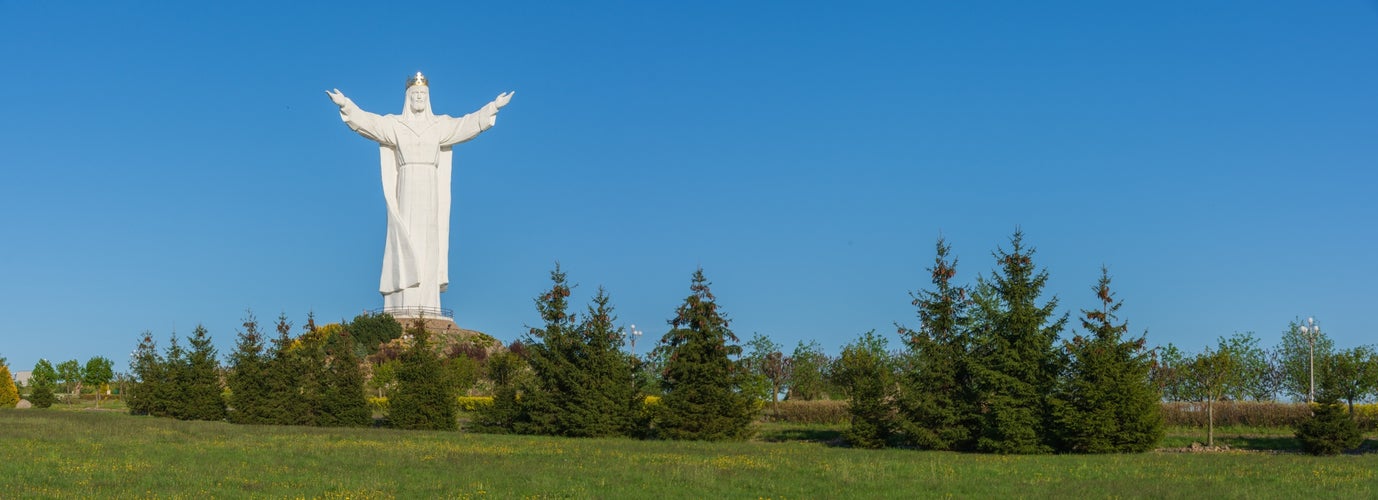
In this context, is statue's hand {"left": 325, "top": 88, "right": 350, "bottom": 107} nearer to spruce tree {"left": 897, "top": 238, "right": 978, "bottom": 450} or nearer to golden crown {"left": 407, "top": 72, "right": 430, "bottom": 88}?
golden crown {"left": 407, "top": 72, "right": 430, "bottom": 88}

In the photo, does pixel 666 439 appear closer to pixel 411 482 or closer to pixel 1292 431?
pixel 411 482

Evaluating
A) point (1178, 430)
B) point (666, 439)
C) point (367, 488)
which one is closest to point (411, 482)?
point (367, 488)

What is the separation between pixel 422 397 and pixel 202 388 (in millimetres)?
12440

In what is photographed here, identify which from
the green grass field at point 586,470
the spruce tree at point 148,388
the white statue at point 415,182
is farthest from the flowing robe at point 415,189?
the green grass field at point 586,470

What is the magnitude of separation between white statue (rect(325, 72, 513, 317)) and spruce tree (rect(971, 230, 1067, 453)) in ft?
128

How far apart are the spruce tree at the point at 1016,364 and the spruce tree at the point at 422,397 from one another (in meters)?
17.7

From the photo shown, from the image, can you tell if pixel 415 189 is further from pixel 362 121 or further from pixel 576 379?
pixel 576 379

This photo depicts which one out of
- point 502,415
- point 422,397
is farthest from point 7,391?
point 502,415

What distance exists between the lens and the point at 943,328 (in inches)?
1378

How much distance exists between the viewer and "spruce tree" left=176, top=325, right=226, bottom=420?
48.0 m

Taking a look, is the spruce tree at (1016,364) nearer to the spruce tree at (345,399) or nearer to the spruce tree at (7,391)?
the spruce tree at (345,399)

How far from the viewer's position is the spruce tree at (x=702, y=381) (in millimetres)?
36938

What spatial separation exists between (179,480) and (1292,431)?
3562 cm

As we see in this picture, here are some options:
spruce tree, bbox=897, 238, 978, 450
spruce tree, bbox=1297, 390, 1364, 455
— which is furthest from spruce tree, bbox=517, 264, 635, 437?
spruce tree, bbox=1297, 390, 1364, 455
